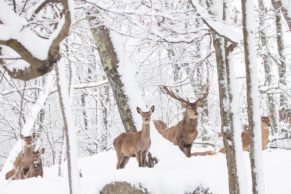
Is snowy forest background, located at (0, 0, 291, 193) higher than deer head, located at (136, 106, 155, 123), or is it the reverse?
snowy forest background, located at (0, 0, 291, 193)

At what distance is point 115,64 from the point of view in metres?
9.98

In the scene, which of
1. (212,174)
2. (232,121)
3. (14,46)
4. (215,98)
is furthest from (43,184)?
(215,98)

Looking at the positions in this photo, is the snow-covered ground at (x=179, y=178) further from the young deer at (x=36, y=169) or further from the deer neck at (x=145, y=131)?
the young deer at (x=36, y=169)

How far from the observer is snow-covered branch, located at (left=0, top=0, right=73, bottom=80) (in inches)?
179

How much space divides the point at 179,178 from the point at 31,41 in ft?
13.1

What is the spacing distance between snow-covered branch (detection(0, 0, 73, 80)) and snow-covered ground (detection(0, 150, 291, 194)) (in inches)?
149

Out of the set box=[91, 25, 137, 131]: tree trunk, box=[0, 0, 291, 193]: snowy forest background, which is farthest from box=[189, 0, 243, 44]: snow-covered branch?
box=[91, 25, 137, 131]: tree trunk

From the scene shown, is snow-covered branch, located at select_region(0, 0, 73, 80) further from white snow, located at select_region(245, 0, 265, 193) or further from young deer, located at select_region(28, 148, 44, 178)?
young deer, located at select_region(28, 148, 44, 178)

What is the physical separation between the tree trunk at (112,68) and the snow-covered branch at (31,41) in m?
5.14

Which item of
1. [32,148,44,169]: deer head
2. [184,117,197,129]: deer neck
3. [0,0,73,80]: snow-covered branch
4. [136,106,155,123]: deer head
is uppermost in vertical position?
[0,0,73,80]: snow-covered branch

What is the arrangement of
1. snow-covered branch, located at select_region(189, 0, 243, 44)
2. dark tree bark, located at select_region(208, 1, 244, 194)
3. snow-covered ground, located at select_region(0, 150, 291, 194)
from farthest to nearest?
snow-covered ground, located at select_region(0, 150, 291, 194)
dark tree bark, located at select_region(208, 1, 244, 194)
snow-covered branch, located at select_region(189, 0, 243, 44)

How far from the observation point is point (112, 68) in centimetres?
995

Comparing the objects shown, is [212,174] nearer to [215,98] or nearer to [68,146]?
[68,146]

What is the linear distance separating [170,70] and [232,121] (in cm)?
1668
